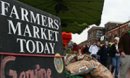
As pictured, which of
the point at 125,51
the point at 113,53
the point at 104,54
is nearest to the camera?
the point at 125,51

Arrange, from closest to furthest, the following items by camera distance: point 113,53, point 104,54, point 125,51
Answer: point 125,51, point 113,53, point 104,54

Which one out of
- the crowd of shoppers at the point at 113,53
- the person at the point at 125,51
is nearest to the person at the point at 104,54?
the crowd of shoppers at the point at 113,53

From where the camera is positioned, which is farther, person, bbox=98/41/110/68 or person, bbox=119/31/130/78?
person, bbox=98/41/110/68

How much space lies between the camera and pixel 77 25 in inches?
478

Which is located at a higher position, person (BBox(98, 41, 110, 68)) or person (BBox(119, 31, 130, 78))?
person (BBox(98, 41, 110, 68))

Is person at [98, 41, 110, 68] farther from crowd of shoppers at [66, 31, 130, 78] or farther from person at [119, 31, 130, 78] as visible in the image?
person at [119, 31, 130, 78]

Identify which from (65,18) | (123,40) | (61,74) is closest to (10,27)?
(61,74)

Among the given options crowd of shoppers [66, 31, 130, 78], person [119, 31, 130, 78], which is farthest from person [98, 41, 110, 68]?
person [119, 31, 130, 78]

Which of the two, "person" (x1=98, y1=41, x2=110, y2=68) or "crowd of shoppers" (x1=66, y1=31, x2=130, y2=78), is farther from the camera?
"person" (x1=98, y1=41, x2=110, y2=68)

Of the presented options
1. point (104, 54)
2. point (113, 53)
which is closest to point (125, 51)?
point (113, 53)

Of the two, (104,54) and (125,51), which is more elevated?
(104,54)

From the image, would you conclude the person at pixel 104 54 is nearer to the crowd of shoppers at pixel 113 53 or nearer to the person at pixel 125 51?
the crowd of shoppers at pixel 113 53

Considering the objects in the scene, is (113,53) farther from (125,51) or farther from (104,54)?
(125,51)

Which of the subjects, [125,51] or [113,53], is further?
[113,53]
